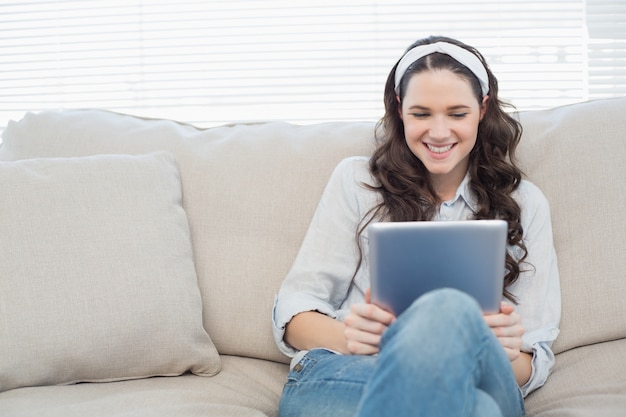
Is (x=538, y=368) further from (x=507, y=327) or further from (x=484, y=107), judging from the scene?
(x=484, y=107)

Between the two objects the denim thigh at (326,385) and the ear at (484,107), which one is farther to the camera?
the ear at (484,107)

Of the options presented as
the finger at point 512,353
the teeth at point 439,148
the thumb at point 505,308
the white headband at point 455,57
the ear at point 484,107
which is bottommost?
the finger at point 512,353

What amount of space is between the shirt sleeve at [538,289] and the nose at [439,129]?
0.80 feet

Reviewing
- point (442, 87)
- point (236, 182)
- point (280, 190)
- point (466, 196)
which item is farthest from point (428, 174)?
point (236, 182)

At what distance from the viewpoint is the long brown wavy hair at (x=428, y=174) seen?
62.8 inches

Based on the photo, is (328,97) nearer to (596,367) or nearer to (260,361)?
(260,361)

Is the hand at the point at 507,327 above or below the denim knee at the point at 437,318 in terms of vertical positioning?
below

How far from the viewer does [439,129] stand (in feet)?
5.05

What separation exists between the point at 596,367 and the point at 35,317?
1117mm

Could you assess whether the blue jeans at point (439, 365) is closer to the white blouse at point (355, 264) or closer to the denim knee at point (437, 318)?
the denim knee at point (437, 318)

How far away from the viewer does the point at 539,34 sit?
2561 millimetres

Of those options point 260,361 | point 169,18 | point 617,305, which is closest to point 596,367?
point 617,305

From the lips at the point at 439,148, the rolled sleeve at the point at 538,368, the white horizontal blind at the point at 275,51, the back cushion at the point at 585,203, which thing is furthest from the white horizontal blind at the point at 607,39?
the rolled sleeve at the point at 538,368

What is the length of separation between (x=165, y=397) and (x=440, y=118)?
79 centimetres
